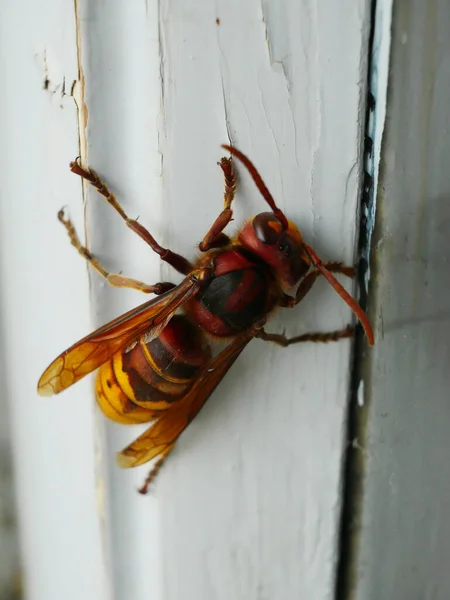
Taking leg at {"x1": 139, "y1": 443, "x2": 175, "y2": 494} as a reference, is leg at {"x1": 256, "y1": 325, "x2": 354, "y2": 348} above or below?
above

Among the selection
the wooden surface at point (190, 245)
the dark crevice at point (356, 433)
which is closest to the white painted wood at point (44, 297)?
the wooden surface at point (190, 245)

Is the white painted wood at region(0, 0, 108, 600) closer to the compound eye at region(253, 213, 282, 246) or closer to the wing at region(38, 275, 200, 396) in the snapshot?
the wing at region(38, 275, 200, 396)

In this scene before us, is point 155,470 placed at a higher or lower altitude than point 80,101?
lower

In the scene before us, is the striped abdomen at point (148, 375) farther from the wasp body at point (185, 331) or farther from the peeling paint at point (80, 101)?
the peeling paint at point (80, 101)

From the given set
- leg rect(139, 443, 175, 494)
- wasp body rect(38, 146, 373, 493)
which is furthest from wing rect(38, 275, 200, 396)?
leg rect(139, 443, 175, 494)

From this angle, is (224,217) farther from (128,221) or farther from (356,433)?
(356,433)

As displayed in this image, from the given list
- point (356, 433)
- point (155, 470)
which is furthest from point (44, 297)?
point (356, 433)
